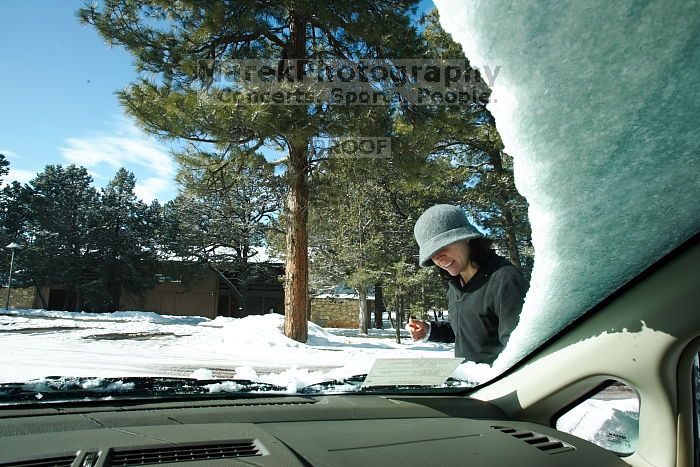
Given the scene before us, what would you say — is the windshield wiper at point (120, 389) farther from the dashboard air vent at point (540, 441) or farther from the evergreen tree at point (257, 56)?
the evergreen tree at point (257, 56)

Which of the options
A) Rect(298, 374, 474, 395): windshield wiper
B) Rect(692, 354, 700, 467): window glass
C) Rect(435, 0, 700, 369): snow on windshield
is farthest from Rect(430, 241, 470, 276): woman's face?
Rect(692, 354, 700, 467): window glass

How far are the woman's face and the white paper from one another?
0.50m

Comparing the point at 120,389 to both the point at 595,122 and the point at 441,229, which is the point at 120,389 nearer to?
the point at 441,229

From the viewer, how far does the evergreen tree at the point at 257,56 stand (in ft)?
22.6

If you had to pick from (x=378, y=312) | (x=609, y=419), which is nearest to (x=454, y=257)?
(x=609, y=419)

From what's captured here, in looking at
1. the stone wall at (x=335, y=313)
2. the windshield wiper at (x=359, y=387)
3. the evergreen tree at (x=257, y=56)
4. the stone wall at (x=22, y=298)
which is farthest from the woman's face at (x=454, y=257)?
the stone wall at (x=335, y=313)

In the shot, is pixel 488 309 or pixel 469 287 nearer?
pixel 488 309

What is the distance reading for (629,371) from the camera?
111cm

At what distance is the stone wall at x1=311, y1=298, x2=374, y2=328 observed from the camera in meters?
21.2

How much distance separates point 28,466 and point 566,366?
4.18 feet

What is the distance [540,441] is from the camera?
3.73 feet

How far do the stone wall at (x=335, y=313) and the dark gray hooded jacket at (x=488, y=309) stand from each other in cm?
1931

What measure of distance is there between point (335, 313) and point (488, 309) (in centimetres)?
2028

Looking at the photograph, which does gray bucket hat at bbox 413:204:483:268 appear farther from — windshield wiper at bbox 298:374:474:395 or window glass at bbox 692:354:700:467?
window glass at bbox 692:354:700:467
